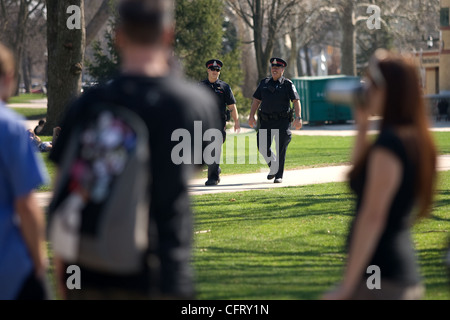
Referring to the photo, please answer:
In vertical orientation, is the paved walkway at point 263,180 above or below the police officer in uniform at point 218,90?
below

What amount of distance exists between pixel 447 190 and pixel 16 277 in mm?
10802

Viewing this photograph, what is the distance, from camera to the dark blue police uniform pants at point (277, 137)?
14.6 m

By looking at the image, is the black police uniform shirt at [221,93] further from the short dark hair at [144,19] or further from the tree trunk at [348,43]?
the tree trunk at [348,43]

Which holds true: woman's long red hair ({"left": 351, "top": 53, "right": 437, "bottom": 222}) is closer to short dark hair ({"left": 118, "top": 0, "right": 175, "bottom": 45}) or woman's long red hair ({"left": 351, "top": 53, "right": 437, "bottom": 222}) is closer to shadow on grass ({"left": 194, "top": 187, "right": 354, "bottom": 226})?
short dark hair ({"left": 118, "top": 0, "right": 175, "bottom": 45})

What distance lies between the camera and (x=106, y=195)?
9.95ft

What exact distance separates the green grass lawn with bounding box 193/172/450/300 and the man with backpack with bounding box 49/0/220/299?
3.37 m

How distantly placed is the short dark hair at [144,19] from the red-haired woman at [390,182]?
3.16 ft

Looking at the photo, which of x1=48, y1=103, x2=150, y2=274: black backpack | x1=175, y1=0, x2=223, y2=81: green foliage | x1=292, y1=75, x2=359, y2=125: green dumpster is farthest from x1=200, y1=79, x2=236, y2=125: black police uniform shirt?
x1=292, y1=75, x2=359, y2=125: green dumpster

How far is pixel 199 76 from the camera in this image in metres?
36.6

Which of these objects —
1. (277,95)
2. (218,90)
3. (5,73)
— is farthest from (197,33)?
(5,73)

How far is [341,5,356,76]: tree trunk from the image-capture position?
165 feet

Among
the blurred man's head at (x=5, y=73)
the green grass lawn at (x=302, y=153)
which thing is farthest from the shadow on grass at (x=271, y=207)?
the blurred man's head at (x=5, y=73)
